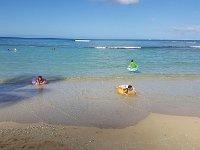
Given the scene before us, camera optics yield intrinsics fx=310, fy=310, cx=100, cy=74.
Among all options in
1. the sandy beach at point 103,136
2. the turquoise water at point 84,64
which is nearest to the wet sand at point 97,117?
the sandy beach at point 103,136

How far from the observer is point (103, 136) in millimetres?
9156

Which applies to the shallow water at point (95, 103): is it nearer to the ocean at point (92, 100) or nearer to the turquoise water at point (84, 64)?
the ocean at point (92, 100)

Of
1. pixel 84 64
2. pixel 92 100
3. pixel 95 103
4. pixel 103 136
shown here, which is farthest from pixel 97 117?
pixel 84 64

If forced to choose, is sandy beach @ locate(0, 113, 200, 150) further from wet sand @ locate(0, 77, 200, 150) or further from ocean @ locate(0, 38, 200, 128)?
ocean @ locate(0, 38, 200, 128)

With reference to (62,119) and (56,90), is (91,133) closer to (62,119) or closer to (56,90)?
(62,119)

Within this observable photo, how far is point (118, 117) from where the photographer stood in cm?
1169

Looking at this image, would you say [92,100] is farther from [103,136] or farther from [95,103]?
[103,136]

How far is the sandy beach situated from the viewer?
27.0ft

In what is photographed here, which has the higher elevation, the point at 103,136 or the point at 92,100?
the point at 92,100

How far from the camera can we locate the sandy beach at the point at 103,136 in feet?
27.0

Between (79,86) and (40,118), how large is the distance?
748 centimetres

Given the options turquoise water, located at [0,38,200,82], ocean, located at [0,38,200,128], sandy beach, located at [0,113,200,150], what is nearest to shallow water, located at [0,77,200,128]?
ocean, located at [0,38,200,128]

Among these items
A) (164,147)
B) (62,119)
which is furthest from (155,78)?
(164,147)

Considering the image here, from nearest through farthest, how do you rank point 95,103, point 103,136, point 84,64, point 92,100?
point 103,136
point 95,103
point 92,100
point 84,64
